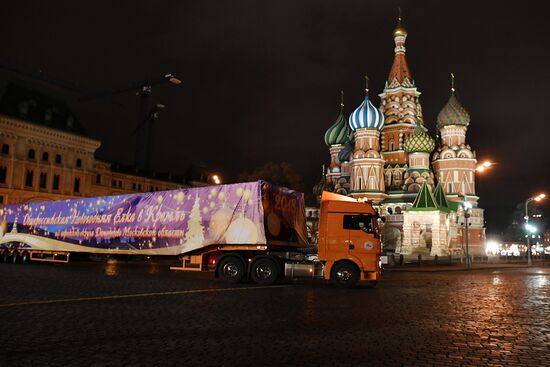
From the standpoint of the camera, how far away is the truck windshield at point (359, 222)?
56.4 ft

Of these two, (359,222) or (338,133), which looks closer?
(359,222)

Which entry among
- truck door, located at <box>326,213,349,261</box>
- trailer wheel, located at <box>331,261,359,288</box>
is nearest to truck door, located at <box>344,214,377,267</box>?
truck door, located at <box>326,213,349,261</box>

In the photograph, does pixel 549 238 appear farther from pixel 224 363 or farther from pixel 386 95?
pixel 224 363

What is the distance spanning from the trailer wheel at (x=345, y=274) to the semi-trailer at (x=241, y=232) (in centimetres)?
4

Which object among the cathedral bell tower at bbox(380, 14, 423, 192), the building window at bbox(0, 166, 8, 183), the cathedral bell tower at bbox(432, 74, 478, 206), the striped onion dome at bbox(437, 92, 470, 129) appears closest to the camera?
the building window at bbox(0, 166, 8, 183)

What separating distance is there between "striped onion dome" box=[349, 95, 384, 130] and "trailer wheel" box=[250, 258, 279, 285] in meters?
55.2

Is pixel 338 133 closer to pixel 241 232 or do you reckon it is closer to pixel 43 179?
pixel 43 179

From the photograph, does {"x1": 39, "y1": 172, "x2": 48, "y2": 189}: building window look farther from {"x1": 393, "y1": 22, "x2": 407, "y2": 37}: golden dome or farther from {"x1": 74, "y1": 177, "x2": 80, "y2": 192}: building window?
{"x1": 393, "y1": 22, "x2": 407, "y2": 37}: golden dome

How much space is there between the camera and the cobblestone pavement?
21.5 feet

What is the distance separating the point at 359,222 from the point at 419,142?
56257 mm

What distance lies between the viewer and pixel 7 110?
178 ft

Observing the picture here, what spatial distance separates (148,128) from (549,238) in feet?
536

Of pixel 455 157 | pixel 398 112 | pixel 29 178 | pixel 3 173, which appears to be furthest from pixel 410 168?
pixel 3 173

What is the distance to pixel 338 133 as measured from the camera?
8538cm
